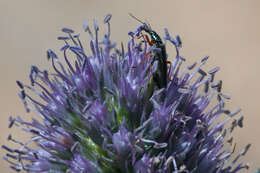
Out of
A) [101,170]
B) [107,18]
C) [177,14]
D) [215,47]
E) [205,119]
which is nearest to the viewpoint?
[101,170]

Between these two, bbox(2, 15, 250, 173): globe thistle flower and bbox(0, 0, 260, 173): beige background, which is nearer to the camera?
bbox(2, 15, 250, 173): globe thistle flower

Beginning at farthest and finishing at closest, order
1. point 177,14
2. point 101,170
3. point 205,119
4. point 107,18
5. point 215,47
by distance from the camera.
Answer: point 177,14 → point 215,47 → point 107,18 → point 205,119 → point 101,170

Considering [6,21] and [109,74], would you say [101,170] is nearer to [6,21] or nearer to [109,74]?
[109,74]

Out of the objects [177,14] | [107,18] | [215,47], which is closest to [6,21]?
[177,14]

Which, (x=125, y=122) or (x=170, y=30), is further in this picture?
(x=170, y=30)

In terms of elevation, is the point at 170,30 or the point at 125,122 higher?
the point at 170,30
